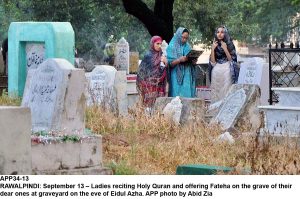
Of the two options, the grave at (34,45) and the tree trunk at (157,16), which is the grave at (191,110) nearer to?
the grave at (34,45)

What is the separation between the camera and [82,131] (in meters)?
13.5

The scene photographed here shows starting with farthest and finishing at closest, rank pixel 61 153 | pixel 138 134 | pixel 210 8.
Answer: pixel 210 8 → pixel 138 134 → pixel 61 153

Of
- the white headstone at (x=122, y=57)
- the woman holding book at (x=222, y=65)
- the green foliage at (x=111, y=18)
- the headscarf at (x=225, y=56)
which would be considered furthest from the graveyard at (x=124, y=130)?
the green foliage at (x=111, y=18)

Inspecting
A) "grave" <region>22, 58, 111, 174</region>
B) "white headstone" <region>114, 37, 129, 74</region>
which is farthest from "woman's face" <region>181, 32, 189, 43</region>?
"white headstone" <region>114, 37, 129, 74</region>

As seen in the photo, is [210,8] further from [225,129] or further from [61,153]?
[61,153]

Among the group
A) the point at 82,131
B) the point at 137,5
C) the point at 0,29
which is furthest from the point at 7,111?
the point at 0,29

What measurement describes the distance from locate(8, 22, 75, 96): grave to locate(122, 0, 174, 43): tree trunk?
24.9 feet

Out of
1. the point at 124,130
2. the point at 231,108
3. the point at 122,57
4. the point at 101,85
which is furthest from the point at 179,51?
the point at 122,57

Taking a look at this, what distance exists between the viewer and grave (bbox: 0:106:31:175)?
34.7 ft

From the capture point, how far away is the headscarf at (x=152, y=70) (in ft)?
67.9

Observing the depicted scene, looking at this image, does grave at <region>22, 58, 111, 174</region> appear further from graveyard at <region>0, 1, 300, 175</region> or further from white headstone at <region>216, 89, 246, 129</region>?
white headstone at <region>216, 89, 246, 129</region>

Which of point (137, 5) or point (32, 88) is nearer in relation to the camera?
point (32, 88)
